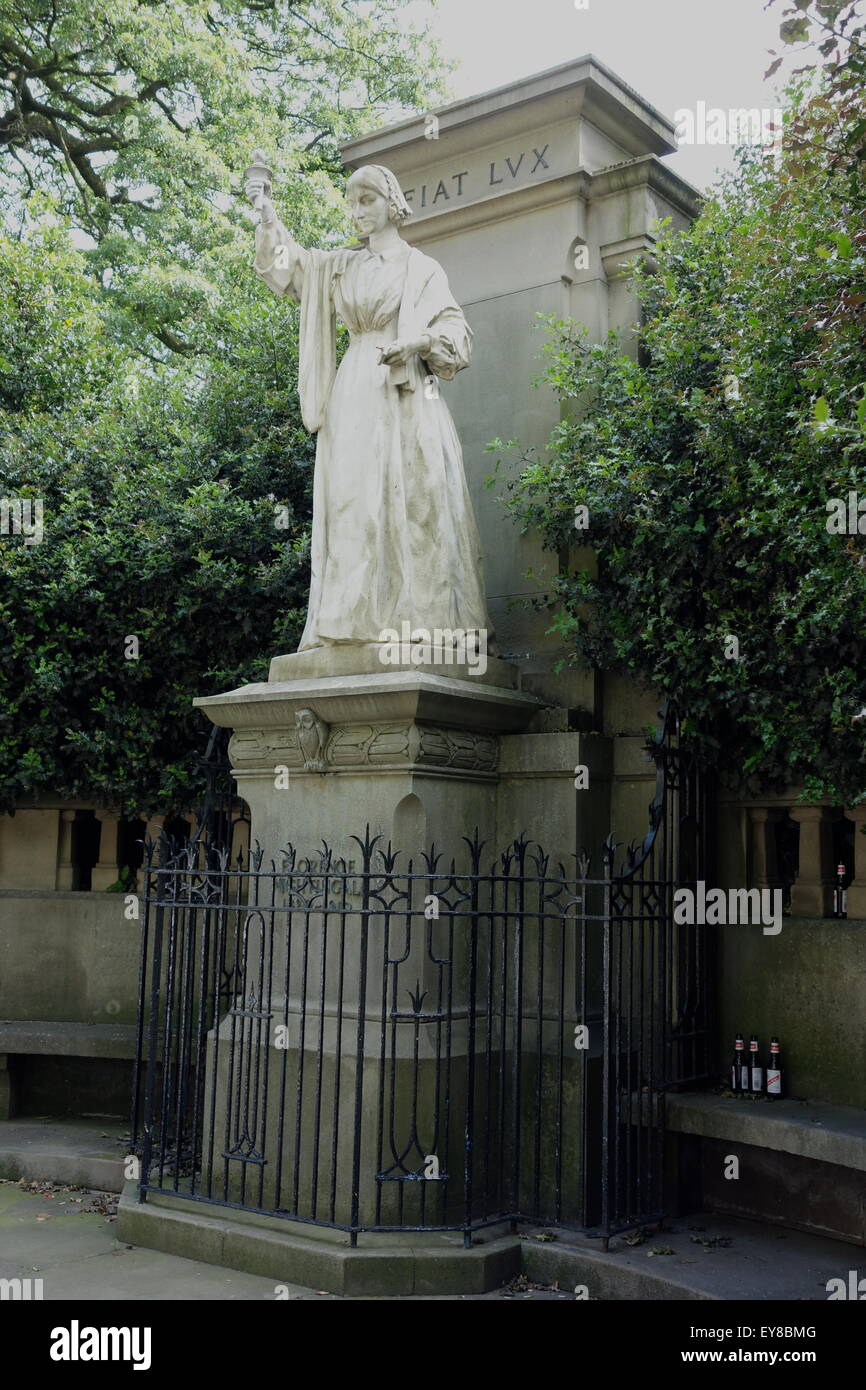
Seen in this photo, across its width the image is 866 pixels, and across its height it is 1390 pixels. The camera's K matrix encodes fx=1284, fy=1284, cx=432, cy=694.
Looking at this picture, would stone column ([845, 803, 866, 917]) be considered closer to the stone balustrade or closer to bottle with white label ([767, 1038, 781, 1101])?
the stone balustrade

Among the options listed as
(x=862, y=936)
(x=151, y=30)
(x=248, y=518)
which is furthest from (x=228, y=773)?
(x=151, y=30)

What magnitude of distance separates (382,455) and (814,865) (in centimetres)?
330

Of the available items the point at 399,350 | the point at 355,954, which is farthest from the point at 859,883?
the point at 399,350

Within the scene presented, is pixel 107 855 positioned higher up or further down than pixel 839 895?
higher up

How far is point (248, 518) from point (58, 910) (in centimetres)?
339

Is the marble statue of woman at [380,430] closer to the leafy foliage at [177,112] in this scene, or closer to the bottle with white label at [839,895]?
the bottle with white label at [839,895]

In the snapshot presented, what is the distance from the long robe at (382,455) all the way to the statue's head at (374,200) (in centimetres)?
19

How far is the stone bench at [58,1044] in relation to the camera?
29.6 feet

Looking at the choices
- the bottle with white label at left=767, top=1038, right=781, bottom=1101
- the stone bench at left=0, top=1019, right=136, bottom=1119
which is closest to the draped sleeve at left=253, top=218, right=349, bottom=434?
the bottle with white label at left=767, top=1038, right=781, bottom=1101

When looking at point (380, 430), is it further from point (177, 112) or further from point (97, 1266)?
point (177, 112)

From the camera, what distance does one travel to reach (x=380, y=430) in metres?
7.16

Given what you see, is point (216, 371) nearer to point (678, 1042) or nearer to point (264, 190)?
point (264, 190)

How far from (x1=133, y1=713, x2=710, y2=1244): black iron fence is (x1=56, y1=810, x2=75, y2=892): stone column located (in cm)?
289

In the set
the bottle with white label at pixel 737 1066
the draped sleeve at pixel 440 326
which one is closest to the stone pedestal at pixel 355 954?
the bottle with white label at pixel 737 1066
